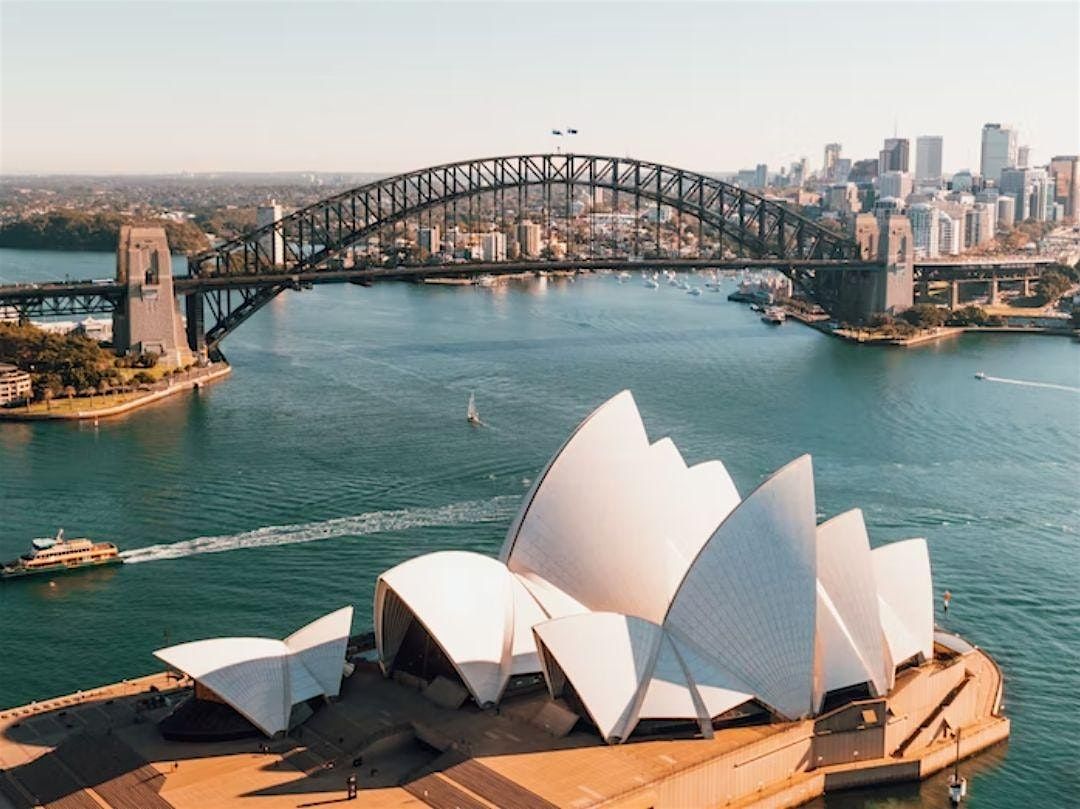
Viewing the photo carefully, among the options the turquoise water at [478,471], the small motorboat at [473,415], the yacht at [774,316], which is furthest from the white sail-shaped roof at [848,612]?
the yacht at [774,316]

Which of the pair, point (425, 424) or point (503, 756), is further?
point (425, 424)

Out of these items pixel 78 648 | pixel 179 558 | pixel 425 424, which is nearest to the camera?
pixel 78 648

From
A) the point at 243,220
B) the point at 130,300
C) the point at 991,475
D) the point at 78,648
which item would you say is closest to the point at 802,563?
the point at 78,648

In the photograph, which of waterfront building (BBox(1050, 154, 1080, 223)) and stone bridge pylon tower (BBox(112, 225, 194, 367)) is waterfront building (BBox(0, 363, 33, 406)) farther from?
waterfront building (BBox(1050, 154, 1080, 223))

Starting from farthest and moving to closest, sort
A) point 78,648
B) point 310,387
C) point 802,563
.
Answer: point 310,387, point 78,648, point 802,563

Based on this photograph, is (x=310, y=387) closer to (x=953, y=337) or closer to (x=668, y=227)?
(x=953, y=337)

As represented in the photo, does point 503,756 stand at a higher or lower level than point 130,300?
lower

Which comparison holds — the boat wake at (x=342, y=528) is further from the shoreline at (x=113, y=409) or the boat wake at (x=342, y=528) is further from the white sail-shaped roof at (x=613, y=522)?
the shoreline at (x=113, y=409)

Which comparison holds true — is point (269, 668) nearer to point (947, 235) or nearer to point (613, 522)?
point (613, 522)

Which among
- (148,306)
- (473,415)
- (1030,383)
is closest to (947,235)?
(1030,383)
